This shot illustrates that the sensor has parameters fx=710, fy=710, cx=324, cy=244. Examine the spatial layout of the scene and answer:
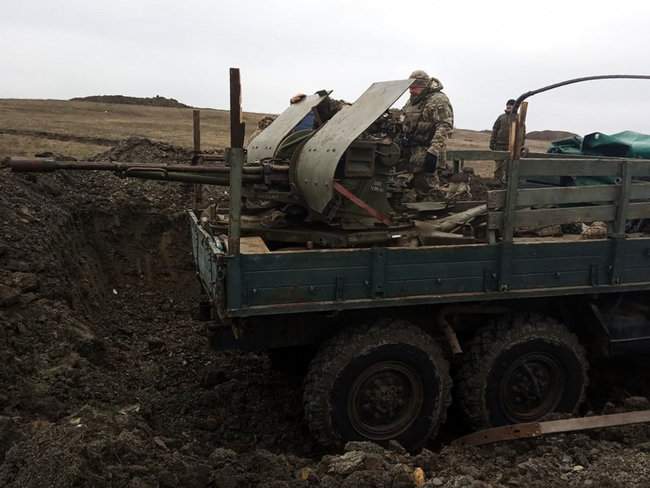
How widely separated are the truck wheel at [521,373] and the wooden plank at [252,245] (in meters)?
1.75

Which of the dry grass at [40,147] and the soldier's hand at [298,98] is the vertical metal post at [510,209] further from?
the dry grass at [40,147]

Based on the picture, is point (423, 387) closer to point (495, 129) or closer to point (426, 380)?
point (426, 380)

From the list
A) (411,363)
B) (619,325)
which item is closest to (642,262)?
(619,325)

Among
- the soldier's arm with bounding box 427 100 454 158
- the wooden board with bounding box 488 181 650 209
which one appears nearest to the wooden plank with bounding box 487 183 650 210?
the wooden board with bounding box 488 181 650 209

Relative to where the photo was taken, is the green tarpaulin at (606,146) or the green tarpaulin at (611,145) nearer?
the green tarpaulin at (606,146)

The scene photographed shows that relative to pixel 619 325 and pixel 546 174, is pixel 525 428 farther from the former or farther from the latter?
pixel 546 174

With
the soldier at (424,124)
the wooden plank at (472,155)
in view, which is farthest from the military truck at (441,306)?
the soldier at (424,124)

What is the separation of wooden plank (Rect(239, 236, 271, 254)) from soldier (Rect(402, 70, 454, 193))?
7.24ft

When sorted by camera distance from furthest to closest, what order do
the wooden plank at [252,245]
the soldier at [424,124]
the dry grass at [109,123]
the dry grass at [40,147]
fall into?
1. the dry grass at [109,123]
2. the dry grass at [40,147]
3. the soldier at [424,124]
4. the wooden plank at [252,245]

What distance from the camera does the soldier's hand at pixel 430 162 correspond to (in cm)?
672

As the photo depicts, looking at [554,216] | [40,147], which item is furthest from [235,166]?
[40,147]

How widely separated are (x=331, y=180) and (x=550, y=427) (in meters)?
2.30

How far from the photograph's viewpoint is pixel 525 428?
4969 millimetres

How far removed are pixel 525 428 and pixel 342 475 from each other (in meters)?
1.54
